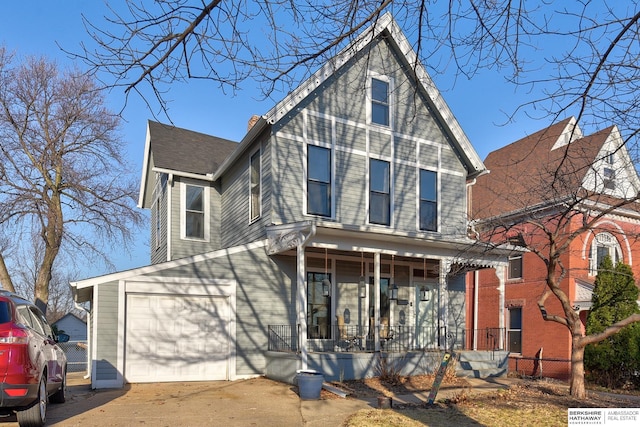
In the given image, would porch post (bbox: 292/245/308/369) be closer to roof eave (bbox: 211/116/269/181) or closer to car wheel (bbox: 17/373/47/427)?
roof eave (bbox: 211/116/269/181)

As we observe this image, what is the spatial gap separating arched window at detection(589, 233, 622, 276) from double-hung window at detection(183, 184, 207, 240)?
15102mm

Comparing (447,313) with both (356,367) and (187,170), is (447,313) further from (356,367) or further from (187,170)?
(187,170)

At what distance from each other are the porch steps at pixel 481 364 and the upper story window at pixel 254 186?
6838 millimetres

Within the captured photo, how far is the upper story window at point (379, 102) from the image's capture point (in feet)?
51.2

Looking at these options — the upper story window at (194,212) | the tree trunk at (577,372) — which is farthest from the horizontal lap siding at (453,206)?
the upper story window at (194,212)

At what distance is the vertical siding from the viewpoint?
11438 millimetres

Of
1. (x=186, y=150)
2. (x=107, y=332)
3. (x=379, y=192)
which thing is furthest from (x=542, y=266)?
(x=107, y=332)

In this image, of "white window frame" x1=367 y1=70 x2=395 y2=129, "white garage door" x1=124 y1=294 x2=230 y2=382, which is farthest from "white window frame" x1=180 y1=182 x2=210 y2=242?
"white window frame" x1=367 y1=70 x2=395 y2=129

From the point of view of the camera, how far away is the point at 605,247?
2127cm

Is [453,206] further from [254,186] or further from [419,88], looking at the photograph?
[254,186]

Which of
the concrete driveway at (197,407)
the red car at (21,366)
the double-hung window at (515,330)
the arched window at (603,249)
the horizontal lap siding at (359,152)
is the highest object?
the horizontal lap siding at (359,152)

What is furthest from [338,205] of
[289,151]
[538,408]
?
[538,408]

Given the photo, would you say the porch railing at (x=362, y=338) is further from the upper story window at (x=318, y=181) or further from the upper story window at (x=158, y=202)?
the upper story window at (x=158, y=202)

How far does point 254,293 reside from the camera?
43.3ft
